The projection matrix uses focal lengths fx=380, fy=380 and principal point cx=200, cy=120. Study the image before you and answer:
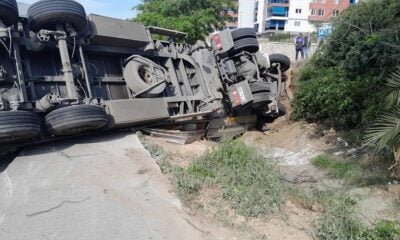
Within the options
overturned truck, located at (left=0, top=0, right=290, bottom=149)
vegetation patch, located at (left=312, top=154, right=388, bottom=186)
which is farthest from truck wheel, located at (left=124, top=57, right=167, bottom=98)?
vegetation patch, located at (left=312, top=154, right=388, bottom=186)

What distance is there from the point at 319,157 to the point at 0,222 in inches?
212

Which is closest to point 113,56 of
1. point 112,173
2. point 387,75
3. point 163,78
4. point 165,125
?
point 163,78

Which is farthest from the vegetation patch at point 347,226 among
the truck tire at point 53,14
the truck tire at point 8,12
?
the truck tire at point 8,12

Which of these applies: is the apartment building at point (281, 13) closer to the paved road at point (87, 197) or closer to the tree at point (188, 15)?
the tree at point (188, 15)

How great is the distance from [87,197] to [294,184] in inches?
127

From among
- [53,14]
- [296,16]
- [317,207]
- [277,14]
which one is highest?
[277,14]

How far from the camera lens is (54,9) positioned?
5531 mm

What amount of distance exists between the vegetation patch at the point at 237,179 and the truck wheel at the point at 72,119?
142 cm

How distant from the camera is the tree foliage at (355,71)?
308 inches

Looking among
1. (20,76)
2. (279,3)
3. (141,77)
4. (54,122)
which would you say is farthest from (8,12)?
(279,3)

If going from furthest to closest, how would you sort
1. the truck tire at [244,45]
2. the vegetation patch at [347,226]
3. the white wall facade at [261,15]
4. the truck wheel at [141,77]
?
the white wall facade at [261,15] → the truck tire at [244,45] → the truck wheel at [141,77] → the vegetation patch at [347,226]

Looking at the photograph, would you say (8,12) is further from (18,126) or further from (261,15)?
(261,15)

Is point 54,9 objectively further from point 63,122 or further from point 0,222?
point 0,222

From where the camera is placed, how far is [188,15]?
19.5 meters
